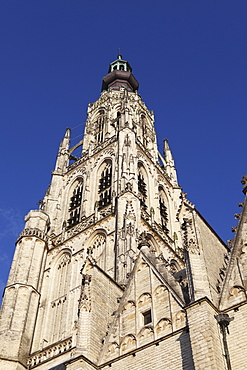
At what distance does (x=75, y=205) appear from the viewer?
99.4 ft

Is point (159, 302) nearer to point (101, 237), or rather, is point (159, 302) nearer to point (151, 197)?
point (101, 237)

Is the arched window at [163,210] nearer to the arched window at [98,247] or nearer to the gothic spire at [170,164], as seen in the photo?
the gothic spire at [170,164]

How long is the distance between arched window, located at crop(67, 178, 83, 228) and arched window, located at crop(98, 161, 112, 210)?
5.27ft

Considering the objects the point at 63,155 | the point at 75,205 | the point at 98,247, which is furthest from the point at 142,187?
the point at 63,155

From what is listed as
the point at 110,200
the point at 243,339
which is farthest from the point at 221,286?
the point at 110,200

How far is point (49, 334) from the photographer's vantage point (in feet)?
73.4

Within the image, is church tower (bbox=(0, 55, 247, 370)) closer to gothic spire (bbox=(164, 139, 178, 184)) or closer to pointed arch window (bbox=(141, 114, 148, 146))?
gothic spire (bbox=(164, 139, 178, 184))

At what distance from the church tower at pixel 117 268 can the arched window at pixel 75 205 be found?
0.09 metres

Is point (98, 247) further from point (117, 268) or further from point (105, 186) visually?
point (105, 186)

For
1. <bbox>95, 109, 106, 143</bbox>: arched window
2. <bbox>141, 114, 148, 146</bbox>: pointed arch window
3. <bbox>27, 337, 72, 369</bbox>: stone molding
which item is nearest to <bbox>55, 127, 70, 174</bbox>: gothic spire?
<bbox>95, 109, 106, 143</bbox>: arched window

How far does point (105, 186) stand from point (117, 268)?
29.5 feet

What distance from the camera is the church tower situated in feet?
37.1

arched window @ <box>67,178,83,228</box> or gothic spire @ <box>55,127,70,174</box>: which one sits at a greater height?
gothic spire @ <box>55,127,70,174</box>

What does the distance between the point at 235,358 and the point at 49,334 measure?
14078mm
